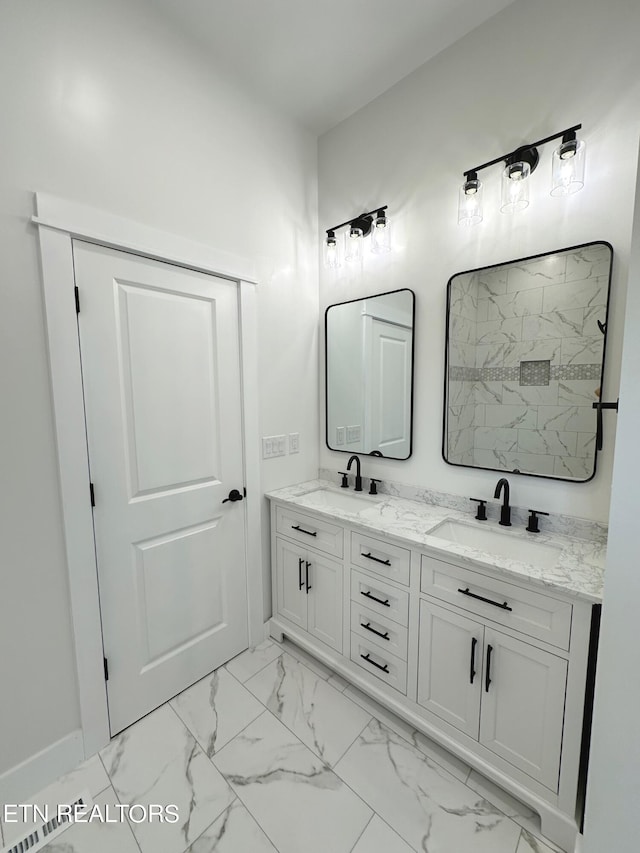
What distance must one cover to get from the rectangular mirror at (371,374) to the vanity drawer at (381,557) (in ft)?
1.89

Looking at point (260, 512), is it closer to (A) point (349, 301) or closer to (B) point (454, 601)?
(B) point (454, 601)

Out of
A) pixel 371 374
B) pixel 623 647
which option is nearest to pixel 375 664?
pixel 623 647

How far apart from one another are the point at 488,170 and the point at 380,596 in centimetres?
202

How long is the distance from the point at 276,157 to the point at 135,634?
103 inches

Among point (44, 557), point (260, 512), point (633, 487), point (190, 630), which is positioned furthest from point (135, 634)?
point (633, 487)

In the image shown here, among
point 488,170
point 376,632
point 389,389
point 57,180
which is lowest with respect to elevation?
point 376,632

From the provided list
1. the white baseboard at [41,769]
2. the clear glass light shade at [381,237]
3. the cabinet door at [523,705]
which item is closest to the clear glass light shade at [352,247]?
the clear glass light shade at [381,237]

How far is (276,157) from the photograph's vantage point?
2.05 m

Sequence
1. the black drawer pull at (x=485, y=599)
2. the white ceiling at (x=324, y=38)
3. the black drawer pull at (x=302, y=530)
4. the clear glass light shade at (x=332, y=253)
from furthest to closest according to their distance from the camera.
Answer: the clear glass light shade at (x=332, y=253) → the black drawer pull at (x=302, y=530) → the white ceiling at (x=324, y=38) → the black drawer pull at (x=485, y=599)

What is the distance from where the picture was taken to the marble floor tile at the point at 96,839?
1170 millimetres

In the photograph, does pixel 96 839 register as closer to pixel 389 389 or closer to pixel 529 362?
pixel 389 389

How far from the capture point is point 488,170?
1618 millimetres

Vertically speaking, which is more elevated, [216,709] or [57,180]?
[57,180]

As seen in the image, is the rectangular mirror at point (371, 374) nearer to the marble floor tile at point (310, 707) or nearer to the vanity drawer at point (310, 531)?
the vanity drawer at point (310, 531)
